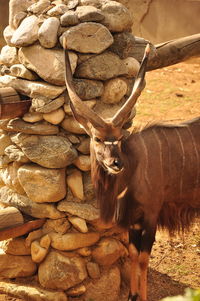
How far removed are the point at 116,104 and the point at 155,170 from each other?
0.55m

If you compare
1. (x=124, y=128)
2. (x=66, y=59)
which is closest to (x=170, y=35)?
(x=124, y=128)

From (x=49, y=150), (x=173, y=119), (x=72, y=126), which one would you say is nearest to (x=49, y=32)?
(x=72, y=126)

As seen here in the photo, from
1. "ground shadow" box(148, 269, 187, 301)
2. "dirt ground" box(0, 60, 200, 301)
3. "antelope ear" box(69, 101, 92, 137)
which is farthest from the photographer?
"dirt ground" box(0, 60, 200, 301)

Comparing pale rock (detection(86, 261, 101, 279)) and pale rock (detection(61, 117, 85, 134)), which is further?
pale rock (detection(86, 261, 101, 279))

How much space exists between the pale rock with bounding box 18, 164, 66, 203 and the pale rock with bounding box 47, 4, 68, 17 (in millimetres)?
1033

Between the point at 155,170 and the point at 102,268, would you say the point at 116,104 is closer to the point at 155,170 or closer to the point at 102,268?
the point at 155,170

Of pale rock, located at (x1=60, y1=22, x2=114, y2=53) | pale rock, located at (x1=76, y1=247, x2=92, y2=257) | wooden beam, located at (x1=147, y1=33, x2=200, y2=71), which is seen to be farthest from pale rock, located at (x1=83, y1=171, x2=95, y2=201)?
wooden beam, located at (x1=147, y1=33, x2=200, y2=71)

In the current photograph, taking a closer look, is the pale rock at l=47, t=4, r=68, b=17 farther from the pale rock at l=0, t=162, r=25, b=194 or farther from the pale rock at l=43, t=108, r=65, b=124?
the pale rock at l=0, t=162, r=25, b=194

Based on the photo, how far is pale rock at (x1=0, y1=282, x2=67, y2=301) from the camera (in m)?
3.67

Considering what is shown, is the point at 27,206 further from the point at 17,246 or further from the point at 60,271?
the point at 60,271

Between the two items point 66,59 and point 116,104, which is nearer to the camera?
point 66,59

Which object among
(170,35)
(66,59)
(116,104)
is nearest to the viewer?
(66,59)

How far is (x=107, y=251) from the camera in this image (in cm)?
377

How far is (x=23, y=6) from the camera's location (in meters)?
3.64
